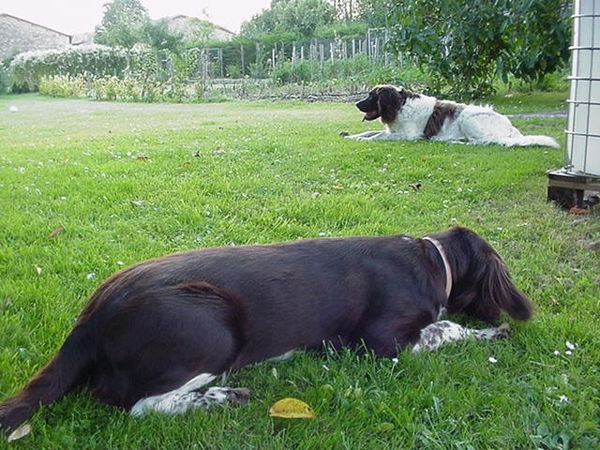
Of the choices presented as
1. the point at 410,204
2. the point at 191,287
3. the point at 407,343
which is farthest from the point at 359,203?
the point at 191,287

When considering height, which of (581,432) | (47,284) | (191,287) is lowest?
(581,432)

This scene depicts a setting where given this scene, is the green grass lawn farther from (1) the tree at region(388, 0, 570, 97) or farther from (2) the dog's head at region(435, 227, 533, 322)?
(1) the tree at region(388, 0, 570, 97)

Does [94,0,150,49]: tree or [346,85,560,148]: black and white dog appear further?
[94,0,150,49]: tree

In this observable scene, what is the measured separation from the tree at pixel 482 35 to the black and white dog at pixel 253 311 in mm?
5794

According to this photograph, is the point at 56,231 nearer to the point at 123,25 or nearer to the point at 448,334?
the point at 448,334

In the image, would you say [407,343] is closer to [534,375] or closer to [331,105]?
[534,375]

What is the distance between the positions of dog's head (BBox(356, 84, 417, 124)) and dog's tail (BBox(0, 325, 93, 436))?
27.3 feet

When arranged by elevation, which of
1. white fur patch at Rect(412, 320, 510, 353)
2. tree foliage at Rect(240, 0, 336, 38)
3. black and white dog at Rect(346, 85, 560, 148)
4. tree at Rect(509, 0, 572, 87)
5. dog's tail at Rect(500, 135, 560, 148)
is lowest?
white fur patch at Rect(412, 320, 510, 353)

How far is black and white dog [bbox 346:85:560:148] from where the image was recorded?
29.3ft

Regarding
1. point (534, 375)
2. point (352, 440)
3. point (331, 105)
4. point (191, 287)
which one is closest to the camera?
point (352, 440)

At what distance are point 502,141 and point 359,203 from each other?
431 centimetres

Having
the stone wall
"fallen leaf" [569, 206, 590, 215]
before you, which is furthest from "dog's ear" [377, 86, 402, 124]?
the stone wall

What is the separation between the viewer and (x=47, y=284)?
11.1ft

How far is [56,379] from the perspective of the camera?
222 cm
